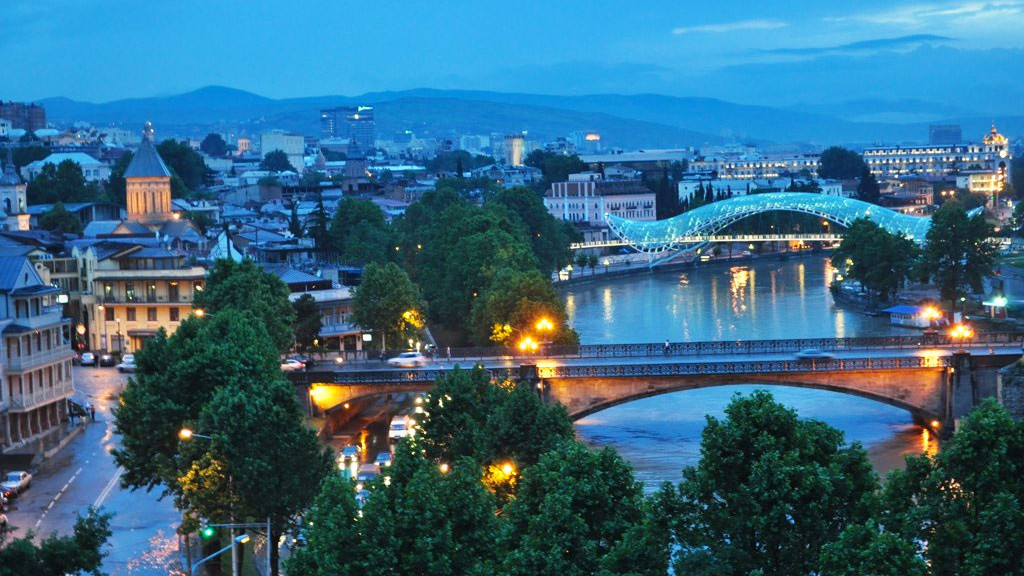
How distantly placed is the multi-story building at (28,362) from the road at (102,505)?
0.77 meters

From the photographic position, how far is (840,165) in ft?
545

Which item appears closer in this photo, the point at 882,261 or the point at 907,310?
the point at 907,310

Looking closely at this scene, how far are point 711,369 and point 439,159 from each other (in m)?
155

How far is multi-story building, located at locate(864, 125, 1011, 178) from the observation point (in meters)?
165

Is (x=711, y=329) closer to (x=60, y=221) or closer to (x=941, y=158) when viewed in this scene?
(x=60, y=221)

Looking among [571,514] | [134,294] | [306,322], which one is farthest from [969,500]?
[134,294]

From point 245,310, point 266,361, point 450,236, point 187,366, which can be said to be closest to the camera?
point 187,366

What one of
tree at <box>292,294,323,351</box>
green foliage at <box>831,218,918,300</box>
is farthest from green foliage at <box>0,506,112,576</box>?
green foliage at <box>831,218,918,300</box>

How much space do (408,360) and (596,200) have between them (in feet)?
239

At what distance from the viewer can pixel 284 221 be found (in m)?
84.3

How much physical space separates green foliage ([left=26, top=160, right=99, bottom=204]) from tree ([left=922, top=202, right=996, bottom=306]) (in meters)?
37.8

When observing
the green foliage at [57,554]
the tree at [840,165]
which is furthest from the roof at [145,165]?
the tree at [840,165]

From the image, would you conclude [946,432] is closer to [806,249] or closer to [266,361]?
[266,361]

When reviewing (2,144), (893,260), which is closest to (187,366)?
(893,260)
